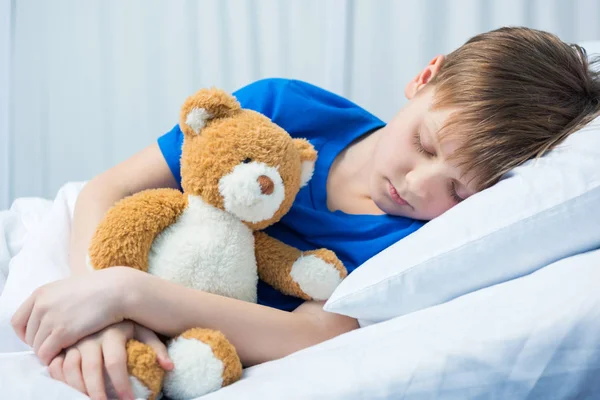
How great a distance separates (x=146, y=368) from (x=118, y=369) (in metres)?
0.03

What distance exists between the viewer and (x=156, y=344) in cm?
70

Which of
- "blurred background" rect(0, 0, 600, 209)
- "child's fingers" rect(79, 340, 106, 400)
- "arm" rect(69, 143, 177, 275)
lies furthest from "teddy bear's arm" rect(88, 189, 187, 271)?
"blurred background" rect(0, 0, 600, 209)

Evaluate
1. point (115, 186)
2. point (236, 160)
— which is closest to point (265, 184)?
point (236, 160)

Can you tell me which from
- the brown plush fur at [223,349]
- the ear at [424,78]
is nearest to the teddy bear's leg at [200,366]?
the brown plush fur at [223,349]

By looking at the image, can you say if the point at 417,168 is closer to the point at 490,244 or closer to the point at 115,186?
the point at 490,244

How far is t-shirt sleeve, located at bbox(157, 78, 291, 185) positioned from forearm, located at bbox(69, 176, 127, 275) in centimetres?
10

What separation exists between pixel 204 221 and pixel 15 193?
1732 mm

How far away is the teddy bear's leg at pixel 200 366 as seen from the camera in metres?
0.67

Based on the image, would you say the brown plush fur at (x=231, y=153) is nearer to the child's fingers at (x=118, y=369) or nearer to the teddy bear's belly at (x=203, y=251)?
the teddy bear's belly at (x=203, y=251)

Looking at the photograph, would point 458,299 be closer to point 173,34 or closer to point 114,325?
point 114,325

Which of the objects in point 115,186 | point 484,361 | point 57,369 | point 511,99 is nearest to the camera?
point 484,361

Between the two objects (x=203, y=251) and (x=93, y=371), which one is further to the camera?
(x=203, y=251)

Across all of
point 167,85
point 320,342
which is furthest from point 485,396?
point 167,85

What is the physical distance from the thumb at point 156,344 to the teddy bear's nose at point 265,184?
0.73 feet
